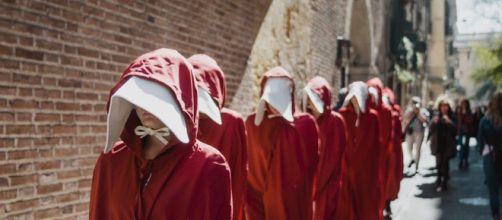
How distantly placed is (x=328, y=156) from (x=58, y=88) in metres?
2.66

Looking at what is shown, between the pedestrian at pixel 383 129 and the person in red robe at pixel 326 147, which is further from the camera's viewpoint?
the pedestrian at pixel 383 129

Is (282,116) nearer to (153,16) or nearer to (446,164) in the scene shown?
(153,16)

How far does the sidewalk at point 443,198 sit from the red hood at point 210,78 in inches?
203

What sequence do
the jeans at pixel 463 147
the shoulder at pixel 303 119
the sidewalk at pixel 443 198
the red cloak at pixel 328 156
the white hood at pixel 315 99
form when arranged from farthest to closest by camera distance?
1. the jeans at pixel 463 147
2. the sidewalk at pixel 443 198
3. the white hood at pixel 315 99
4. the red cloak at pixel 328 156
5. the shoulder at pixel 303 119

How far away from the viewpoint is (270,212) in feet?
17.4

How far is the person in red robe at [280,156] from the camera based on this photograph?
207 inches

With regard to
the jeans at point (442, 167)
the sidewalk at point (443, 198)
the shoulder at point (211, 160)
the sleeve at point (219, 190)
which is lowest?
the sidewalk at point (443, 198)

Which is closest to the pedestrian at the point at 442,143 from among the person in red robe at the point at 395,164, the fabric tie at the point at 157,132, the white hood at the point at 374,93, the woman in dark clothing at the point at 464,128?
the person in red robe at the point at 395,164

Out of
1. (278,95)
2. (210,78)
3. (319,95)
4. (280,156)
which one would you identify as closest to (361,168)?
(319,95)

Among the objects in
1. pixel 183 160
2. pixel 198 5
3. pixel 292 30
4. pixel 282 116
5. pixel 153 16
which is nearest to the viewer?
pixel 183 160

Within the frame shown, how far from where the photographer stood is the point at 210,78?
160 inches

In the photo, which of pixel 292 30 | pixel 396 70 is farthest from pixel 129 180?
pixel 396 70

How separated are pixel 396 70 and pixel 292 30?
46.5 feet

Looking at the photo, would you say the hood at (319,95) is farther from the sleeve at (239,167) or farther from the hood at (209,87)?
the hood at (209,87)
